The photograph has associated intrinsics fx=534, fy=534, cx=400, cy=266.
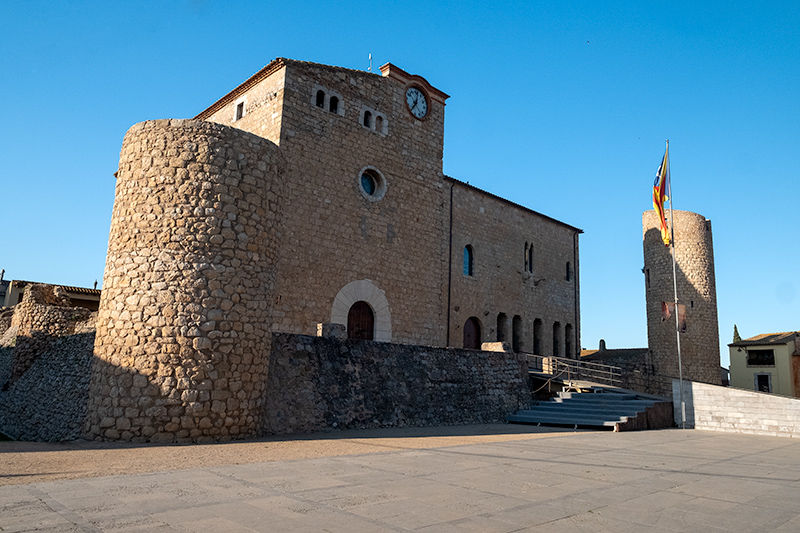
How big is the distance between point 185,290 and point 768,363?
4203 centimetres

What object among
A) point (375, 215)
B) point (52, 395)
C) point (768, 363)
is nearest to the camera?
point (52, 395)

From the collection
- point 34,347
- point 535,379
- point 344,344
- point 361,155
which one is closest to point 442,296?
point 535,379

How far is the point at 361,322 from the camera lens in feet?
58.8

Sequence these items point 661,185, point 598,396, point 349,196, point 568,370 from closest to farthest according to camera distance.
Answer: point 598,396, point 568,370, point 349,196, point 661,185

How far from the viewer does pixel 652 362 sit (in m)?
28.6

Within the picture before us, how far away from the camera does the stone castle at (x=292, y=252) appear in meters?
9.31

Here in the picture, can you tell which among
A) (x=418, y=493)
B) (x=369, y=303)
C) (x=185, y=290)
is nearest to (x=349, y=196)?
(x=369, y=303)

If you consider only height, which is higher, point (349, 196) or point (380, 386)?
point (349, 196)

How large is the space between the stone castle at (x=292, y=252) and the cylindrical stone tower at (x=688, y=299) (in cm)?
440

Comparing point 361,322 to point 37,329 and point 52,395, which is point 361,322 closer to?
point 52,395

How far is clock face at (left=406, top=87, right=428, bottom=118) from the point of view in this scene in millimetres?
20266

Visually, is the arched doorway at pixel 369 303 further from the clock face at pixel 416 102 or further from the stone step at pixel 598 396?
the clock face at pixel 416 102

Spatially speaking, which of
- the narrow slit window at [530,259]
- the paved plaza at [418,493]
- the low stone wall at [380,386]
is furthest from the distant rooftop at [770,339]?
the paved plaza at [418,493]

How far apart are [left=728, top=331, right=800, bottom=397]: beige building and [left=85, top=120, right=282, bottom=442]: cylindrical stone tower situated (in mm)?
38321
